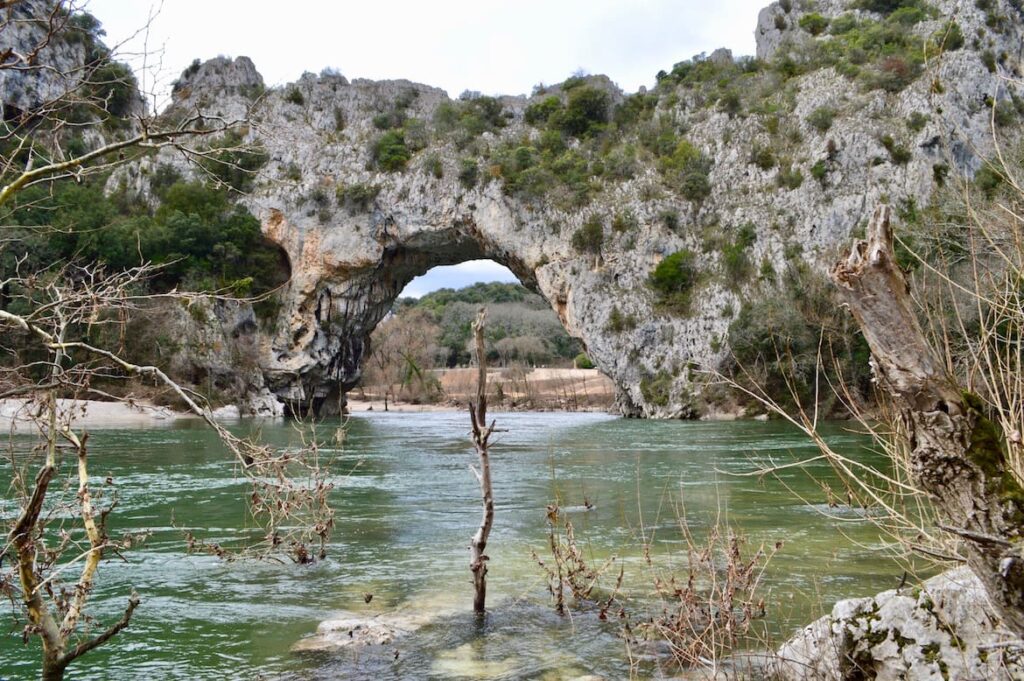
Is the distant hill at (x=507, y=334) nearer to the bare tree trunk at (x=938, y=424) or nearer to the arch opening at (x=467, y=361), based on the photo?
the arch opening at (x=467, y=361)

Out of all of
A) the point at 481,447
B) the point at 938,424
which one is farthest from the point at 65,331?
the point at 938,424

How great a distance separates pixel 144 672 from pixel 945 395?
5.08 m

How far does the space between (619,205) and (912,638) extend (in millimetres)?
38742

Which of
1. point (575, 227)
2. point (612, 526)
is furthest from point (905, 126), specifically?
point (612, 526)

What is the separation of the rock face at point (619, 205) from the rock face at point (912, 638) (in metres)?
32.3

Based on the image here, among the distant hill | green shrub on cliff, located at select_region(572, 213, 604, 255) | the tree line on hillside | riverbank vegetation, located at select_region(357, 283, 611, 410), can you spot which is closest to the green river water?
green shrub on cliff, located at select_region(572, 213, 604, 255)

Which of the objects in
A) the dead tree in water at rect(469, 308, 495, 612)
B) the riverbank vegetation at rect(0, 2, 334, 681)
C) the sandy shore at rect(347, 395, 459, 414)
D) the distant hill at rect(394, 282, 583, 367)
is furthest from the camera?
the distant hill at rect(394, 282, 583, 367)

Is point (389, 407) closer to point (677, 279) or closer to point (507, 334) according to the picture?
point (507, 334)

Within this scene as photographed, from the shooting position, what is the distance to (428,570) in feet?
25.5

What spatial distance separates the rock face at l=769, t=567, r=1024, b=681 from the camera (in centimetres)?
322

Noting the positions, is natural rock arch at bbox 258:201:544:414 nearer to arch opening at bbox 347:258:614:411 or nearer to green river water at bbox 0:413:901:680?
arch opening at bbox 347:258:614:411

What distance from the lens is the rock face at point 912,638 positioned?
322cm

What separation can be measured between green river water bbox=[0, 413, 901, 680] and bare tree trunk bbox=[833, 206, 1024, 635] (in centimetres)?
170

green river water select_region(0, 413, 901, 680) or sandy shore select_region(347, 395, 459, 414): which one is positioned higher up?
green river water select_region(0, 413, 901, 680)
